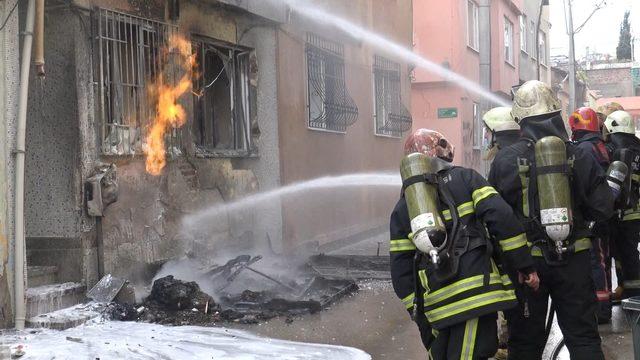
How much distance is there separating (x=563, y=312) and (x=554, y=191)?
2.30 feet

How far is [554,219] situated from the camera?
3.79 meters

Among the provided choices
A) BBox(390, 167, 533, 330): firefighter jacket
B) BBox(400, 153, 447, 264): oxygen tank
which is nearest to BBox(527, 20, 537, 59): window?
BBox(390, 167, 533, 330): firefighter jacket

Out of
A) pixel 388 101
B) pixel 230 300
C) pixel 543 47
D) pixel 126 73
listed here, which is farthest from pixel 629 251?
pixel 543 47

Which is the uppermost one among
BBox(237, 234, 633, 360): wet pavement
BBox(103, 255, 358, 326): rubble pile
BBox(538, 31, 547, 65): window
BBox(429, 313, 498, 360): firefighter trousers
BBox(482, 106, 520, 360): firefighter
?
BBox(538, 31, 547, 65): window

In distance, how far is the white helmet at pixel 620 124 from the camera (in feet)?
20.3

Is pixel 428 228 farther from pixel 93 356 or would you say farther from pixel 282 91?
pixel 282 91

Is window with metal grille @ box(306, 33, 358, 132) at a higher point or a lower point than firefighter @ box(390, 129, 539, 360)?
higher

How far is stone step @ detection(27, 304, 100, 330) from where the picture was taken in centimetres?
531

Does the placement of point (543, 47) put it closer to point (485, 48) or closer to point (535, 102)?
point (485, 48)

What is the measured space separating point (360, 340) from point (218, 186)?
334cm

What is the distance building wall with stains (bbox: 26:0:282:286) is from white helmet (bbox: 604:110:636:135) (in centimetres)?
441

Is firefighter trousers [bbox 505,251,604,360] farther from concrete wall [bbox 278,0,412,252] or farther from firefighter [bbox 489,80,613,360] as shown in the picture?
concrete wall [bbox 278,0,412,252]

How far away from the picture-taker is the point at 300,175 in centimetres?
985

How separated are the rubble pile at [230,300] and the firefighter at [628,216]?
9.02ft
